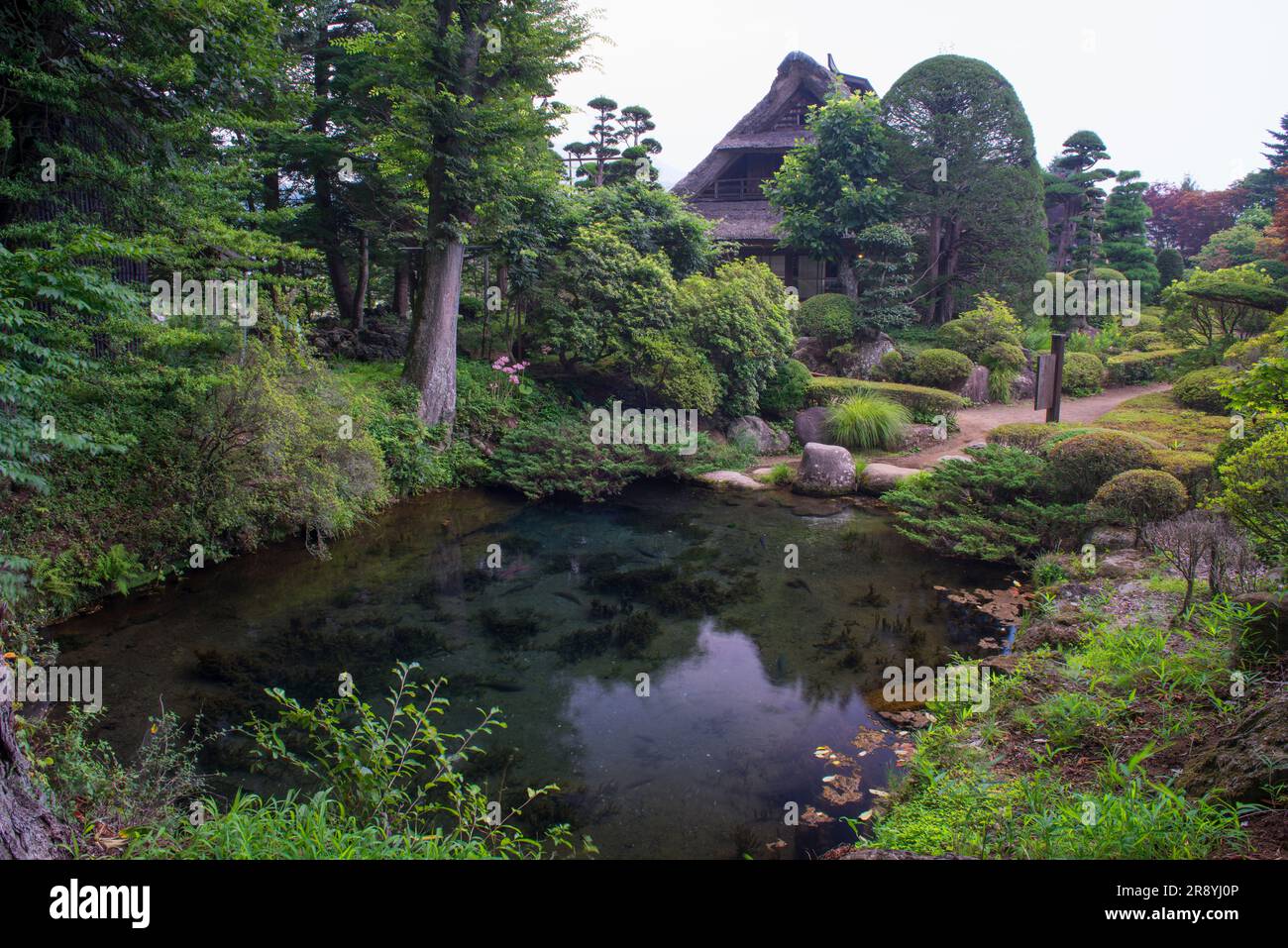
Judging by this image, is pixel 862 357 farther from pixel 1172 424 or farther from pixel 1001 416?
pixel 1172 424

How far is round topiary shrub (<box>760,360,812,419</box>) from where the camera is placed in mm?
16375

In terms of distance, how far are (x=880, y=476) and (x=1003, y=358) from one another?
6.98 metres

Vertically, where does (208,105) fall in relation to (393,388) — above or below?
above

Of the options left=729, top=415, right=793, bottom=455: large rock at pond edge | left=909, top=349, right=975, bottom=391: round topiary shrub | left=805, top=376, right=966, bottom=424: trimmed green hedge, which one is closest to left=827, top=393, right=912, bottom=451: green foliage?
left=805, top=376, right=966, bottom=424: trimmed green hedge

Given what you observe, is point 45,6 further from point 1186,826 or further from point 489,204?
point 1186,826

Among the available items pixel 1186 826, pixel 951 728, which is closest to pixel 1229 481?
pixel 951 728

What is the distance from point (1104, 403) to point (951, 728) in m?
14.1

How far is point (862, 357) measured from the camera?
61.6 ft

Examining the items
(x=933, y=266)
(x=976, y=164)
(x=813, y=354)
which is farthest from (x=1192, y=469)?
(x=976, y=164)

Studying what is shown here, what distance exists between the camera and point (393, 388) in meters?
13.1

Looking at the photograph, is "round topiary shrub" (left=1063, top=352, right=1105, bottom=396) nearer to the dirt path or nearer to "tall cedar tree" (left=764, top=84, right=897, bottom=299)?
the dirt path

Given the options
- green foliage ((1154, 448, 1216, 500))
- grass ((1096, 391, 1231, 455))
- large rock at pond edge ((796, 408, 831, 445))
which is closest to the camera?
green foliage ((1154, 448, 1216, 500))

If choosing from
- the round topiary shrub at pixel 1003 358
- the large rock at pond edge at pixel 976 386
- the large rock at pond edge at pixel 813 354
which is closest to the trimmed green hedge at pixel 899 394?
the large rock at pond edge at pixel 976 386

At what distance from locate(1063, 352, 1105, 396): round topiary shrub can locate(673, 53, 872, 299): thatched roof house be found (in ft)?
25.7
